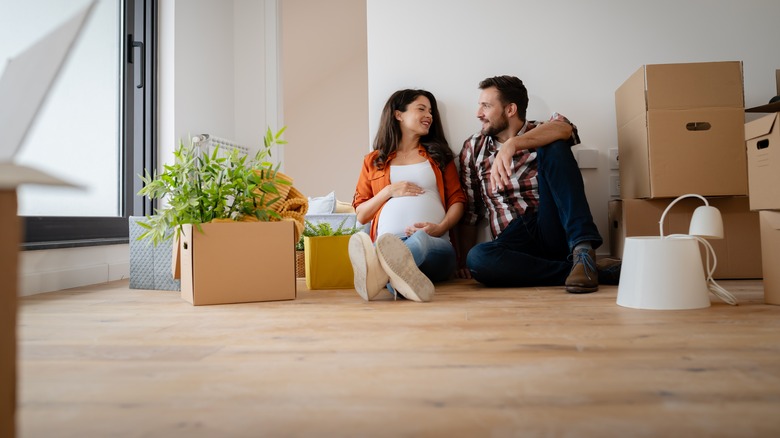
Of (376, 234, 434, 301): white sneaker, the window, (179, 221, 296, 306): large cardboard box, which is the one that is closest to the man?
(376, 234, 434, 301): white sneaker

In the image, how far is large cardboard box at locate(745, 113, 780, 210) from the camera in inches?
55.6

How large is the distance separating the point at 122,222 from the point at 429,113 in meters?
1.65

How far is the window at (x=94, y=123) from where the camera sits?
2104 mm

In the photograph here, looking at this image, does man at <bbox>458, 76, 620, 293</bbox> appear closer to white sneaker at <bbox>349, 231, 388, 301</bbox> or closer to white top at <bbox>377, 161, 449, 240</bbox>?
white top at <bbox>377, 161, 449, 240</bbox>

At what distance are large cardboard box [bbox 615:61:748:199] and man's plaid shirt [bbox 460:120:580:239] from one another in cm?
31

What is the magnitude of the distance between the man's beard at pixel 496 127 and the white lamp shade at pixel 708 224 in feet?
2.98

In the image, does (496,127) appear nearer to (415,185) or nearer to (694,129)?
(415,185)

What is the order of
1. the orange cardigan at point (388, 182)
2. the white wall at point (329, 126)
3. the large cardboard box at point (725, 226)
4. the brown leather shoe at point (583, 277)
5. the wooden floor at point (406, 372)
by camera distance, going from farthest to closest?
the white wall at point (329, 126), the orange cardigan at point (388, 182), the large cardboard box at point (725, 226), the brown leather shoe at point (583, 277), the wooden floor at point (406, 372)

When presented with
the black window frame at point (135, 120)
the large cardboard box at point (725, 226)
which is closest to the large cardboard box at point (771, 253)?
the large cardboard box at point (725, 226)

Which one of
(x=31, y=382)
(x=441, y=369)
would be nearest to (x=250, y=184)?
(x=31, y=382)

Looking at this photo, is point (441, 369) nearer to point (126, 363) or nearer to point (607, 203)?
point (126, 363)

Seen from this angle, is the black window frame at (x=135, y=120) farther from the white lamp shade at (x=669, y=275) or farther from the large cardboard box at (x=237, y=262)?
the white lamp shade at (x=669, y=275)

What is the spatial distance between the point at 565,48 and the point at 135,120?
7.56ft

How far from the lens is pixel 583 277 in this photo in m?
1.76
